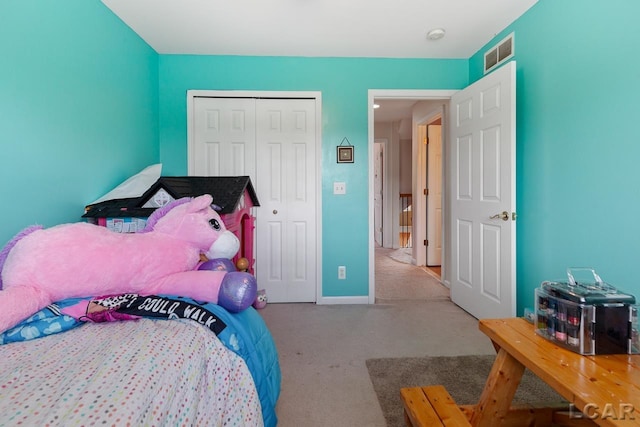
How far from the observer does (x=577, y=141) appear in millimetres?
1792

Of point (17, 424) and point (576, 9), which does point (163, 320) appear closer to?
point (17, 424)

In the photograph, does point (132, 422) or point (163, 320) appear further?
point (163, 320)

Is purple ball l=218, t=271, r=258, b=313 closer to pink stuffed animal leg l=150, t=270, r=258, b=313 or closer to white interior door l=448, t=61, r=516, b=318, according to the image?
pink stuffed animal leg l=150, t=270, r=258, b=313

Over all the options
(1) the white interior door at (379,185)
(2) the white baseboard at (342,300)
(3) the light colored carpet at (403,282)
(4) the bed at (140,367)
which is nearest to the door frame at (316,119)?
(2) the white baseboard at (342,300)

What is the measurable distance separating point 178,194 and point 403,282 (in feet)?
9.12

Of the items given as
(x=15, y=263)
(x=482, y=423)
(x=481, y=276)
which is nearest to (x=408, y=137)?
(x=481, y=276)

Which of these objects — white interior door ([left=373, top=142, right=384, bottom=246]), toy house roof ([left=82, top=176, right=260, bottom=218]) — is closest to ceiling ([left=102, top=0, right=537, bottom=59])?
toy house roof ([left=82, top=176, right=260, bottom=218])

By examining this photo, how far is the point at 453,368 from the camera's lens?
177 cm

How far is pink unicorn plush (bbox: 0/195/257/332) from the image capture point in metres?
1.03

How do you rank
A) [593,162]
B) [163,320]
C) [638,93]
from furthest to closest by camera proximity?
[593,162] < [638,93] < [163,320]

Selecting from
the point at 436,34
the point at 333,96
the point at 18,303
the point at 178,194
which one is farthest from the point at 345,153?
the point at 18,303

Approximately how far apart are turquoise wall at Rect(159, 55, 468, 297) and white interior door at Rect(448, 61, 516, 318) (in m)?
0.60

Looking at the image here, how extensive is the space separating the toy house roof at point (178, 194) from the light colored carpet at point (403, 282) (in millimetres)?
1899

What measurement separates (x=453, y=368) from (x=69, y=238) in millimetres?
1989
